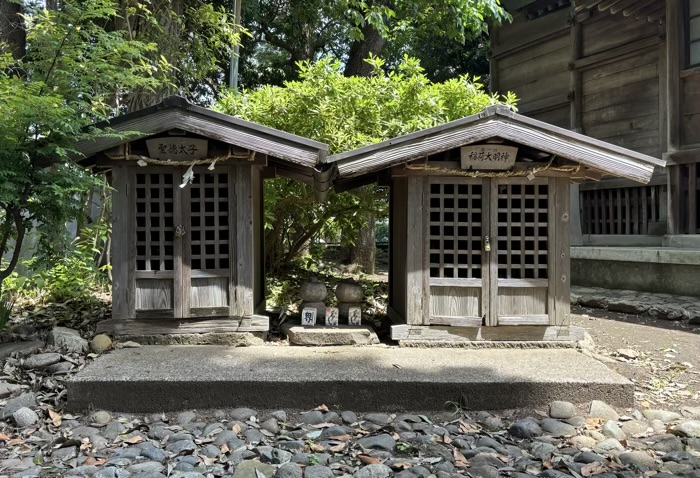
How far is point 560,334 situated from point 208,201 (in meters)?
4.36

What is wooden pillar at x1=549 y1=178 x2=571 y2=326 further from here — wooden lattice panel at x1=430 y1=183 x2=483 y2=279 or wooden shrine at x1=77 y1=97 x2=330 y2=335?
wooden shrine at x1=77 y1=97 x2=330 y2=335

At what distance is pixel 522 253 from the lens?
20.3ft

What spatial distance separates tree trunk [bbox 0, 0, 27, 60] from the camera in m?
8.19

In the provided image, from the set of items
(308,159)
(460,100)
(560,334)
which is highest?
(460,100)

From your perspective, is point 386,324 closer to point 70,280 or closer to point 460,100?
point 460,100

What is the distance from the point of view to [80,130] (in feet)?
18.3

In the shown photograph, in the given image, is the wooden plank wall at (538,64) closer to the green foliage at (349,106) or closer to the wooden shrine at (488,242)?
the green foliage at (349,106)

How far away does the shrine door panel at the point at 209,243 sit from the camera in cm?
604

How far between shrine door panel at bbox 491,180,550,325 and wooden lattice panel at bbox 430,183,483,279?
0.22m

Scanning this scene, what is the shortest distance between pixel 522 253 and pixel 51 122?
520 cm

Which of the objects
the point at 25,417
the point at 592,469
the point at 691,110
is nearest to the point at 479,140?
the point at 592,469

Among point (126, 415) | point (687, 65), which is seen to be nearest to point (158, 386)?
point (126, 415)

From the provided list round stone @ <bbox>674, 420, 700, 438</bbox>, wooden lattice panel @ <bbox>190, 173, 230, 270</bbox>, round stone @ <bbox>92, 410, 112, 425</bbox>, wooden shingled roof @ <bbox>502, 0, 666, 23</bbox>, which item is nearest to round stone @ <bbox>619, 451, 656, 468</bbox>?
round stone @ <bbox>674, 420, 700, 438</bbox>

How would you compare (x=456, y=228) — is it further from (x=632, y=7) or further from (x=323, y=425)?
(x=632, y=7)
